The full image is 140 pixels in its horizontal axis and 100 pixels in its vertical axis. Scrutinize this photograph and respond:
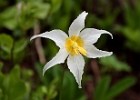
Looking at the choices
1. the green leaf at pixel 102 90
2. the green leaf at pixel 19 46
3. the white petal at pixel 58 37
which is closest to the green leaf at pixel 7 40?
the green leaf at pixel 19 46

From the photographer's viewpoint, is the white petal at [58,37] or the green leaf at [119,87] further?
the green leaf at [119,87]

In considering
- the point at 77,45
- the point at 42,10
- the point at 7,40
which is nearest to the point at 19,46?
the point at 7,40

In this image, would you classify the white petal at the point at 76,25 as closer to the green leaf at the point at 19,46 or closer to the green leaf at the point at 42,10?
the green leaf at the point at 19,46

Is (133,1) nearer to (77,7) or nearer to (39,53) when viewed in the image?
(77,7)

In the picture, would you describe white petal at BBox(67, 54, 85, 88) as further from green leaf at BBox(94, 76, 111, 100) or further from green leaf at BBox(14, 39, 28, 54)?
green leaf at BBox(94, 76, 111, 100)

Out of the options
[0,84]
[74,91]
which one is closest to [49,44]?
[74,91]

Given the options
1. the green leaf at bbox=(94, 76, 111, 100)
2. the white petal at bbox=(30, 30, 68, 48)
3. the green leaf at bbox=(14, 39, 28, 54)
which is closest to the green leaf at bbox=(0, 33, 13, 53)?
the green leaf at bbox=(14, 39, 28, 54)
